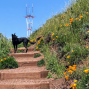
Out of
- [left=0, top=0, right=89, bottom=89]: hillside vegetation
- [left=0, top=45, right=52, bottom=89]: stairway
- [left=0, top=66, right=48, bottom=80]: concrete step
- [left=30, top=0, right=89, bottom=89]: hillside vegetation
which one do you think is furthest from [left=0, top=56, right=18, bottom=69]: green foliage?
[left=30, top=0, right=89, bottom=89]: hillside vegetation

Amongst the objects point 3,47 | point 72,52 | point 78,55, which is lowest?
point 78,55

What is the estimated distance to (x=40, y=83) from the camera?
4484mm

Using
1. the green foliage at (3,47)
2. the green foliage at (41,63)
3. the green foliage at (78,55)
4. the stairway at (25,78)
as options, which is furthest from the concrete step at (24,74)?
the green foliage at (3,47)

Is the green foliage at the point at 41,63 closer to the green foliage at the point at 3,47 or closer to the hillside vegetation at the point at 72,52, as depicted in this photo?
the hillside vegetation at the point at 72,52

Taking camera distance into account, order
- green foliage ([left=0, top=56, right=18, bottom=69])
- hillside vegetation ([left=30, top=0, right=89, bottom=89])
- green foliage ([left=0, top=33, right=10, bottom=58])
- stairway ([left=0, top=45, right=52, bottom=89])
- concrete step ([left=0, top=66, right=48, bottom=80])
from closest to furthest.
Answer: hillside vegetation ([left=30, top=0, right=89, bottom=89]) → stairway ([left=0, top=45, right=52, bottom=89]) → concrete step ([left=0, top=66, right=48, bottom=80]) → green foliage ([left=0, top=56, right=18, bottom=69]) → green foliage ([left=0, top=33, right=10, bottom=58])

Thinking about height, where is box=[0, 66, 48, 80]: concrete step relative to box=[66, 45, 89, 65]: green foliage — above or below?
below

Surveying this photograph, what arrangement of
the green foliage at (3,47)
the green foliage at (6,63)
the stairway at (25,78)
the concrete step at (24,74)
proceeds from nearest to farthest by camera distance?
the stairway at (25,78)
the concrete step at (24,74)
the green foliage at (6,63)
the green foliage at (3,47)

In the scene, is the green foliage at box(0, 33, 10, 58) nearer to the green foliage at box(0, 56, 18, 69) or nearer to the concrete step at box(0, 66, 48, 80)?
the green foliage at box(0, 56, 18, 69)

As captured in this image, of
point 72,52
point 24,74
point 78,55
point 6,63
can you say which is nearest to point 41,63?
point 24,74

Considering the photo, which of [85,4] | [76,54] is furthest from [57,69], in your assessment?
[85,4]

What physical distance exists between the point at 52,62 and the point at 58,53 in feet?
2.13

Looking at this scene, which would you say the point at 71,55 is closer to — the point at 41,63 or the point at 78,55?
the point at 78,55

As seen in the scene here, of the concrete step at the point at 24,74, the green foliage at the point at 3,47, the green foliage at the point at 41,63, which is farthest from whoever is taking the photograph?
the green foliage at the point at 3,47

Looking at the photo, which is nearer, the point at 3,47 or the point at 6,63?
the point at 6,63
